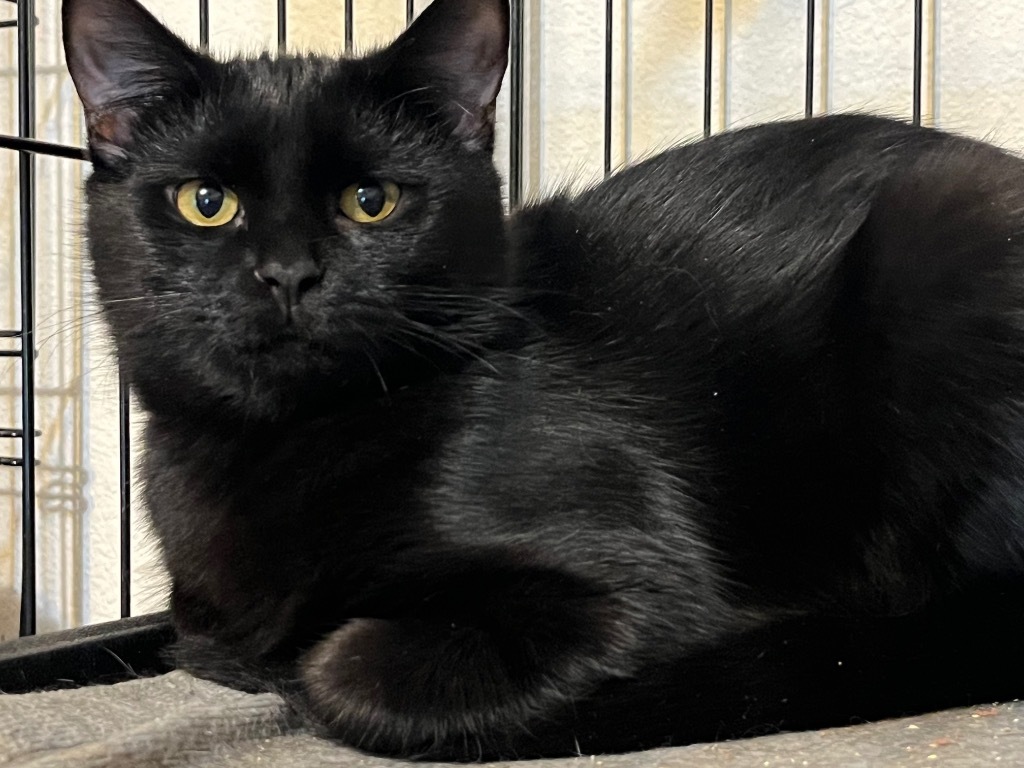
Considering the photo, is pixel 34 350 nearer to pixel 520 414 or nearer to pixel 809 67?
pixel 520 414

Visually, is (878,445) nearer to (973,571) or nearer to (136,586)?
(973,571)

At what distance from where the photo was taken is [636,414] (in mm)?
876

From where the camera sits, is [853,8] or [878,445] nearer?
[878,445]

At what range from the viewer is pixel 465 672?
0.70 m

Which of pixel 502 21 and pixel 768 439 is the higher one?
pixel 502 21

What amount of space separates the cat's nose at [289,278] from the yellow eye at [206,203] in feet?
0.27

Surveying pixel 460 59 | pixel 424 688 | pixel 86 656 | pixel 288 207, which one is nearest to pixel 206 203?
pixel 288 207

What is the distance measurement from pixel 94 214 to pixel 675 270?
1.68ft

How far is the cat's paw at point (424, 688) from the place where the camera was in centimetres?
68

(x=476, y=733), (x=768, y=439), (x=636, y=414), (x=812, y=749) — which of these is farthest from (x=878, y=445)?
(x=476, y=733)

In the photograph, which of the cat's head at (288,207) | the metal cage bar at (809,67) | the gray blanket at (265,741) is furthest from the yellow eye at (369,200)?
the metal cage bar at (809,67)

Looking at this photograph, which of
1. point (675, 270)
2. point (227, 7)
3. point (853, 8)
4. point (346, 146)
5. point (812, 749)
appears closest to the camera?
point (812, 749)

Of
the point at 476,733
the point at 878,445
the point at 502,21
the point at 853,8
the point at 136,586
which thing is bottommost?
the point at 136,586

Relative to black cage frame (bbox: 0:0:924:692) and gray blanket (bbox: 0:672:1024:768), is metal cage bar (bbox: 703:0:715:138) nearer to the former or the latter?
black cage frame (bbox: 0:0:924:692)
